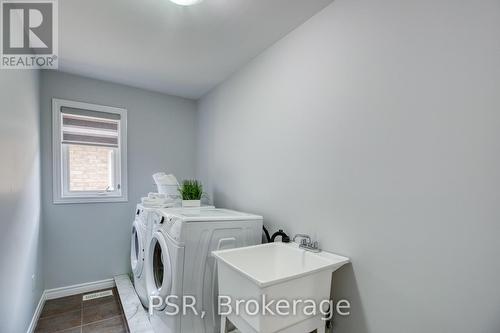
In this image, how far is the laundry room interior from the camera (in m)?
0.97

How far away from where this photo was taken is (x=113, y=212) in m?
2.78

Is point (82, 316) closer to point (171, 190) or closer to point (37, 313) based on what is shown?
point (37, 313)

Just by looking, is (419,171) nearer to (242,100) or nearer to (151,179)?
(242,100)

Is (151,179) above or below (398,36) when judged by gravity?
below

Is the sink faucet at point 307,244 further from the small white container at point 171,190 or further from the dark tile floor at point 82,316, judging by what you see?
the dark tile floor at point 82,316

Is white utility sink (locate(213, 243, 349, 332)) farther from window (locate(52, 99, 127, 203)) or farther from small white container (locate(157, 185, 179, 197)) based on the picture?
window (locate(52, 99, 127, 203))

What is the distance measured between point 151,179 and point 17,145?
147 cm

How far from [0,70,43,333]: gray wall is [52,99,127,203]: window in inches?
9.6

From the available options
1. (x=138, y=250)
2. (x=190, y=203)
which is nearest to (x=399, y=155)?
(x=190, y=203)

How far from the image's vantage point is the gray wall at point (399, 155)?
902mm

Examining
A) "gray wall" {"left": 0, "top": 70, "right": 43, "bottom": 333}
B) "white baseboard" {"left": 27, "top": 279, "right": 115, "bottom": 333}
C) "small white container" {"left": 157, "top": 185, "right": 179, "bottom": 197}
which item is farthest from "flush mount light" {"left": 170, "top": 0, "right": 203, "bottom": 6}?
"white baseboard" {"left": 27, "top": 279, "right": 115, "bottom": 333}

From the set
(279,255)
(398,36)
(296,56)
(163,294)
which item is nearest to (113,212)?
(163,294)

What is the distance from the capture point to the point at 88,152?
2.70 meters

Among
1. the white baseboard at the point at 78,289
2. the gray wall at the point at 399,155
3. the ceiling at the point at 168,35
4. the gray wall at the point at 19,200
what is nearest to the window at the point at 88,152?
the gray wall at the point at 19,200
